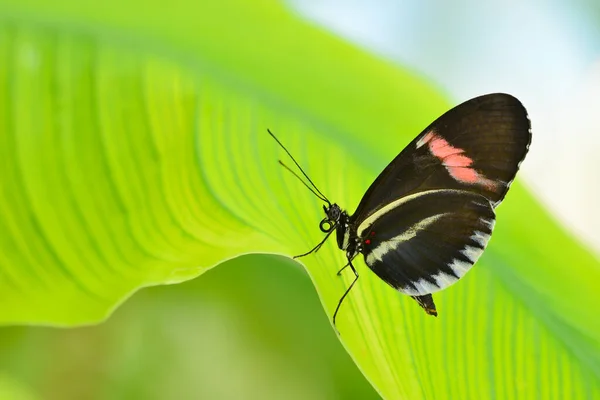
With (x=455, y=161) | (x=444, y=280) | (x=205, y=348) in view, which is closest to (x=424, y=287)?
(x=444, y=280)

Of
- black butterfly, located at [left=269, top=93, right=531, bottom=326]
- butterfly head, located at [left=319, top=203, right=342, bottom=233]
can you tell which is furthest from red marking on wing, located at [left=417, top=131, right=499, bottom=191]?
butterfly head, located at [left=319, top=203, right=342, bottom=233]

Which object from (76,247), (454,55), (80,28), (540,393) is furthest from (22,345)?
(454,55)

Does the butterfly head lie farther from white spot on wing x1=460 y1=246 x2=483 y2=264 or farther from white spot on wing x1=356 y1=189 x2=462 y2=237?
white spot on wing x1=460 y1=246 x2=483 y2=264

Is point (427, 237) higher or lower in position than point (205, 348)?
higher

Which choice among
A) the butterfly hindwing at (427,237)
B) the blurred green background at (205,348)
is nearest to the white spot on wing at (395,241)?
the butterfly hindwing at (427,237)

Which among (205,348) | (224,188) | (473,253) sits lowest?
(205,348)

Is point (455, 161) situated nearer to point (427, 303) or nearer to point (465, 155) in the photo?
point (465, 155)

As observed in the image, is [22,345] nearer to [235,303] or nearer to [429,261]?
[235,303]
